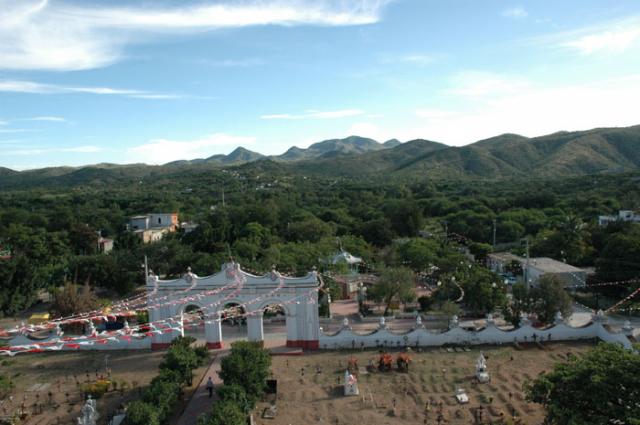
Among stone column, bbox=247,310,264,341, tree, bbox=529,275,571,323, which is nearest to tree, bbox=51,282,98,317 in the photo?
stone column, bbox=247,310,264,341

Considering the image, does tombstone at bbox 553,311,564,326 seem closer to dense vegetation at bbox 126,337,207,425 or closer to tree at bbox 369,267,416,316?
tree at bbox 369,267,416,316

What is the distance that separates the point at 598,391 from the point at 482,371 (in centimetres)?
702

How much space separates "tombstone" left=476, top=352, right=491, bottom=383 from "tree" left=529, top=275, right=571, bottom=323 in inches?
237

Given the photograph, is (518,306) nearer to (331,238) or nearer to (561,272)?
(561,272)

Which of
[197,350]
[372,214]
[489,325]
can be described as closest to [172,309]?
[197,350]

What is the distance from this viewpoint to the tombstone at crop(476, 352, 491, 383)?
61.0 ft

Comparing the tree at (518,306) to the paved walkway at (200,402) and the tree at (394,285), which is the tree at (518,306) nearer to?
the tree at (394,285)

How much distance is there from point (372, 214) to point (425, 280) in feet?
76.3

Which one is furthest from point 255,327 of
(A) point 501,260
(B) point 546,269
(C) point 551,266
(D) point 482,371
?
(A) point 501,260

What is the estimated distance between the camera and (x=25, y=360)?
75.6 ft

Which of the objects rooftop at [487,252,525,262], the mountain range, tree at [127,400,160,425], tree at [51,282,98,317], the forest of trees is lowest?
tree at [127,400,160,425]

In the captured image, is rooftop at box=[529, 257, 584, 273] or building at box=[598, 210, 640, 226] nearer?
rooftop at box=[529, 257, 584, 273]

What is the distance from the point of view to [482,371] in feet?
61.9

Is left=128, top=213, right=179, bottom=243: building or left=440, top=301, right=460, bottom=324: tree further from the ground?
left=128, top=213, right=179, bottom=243: building
